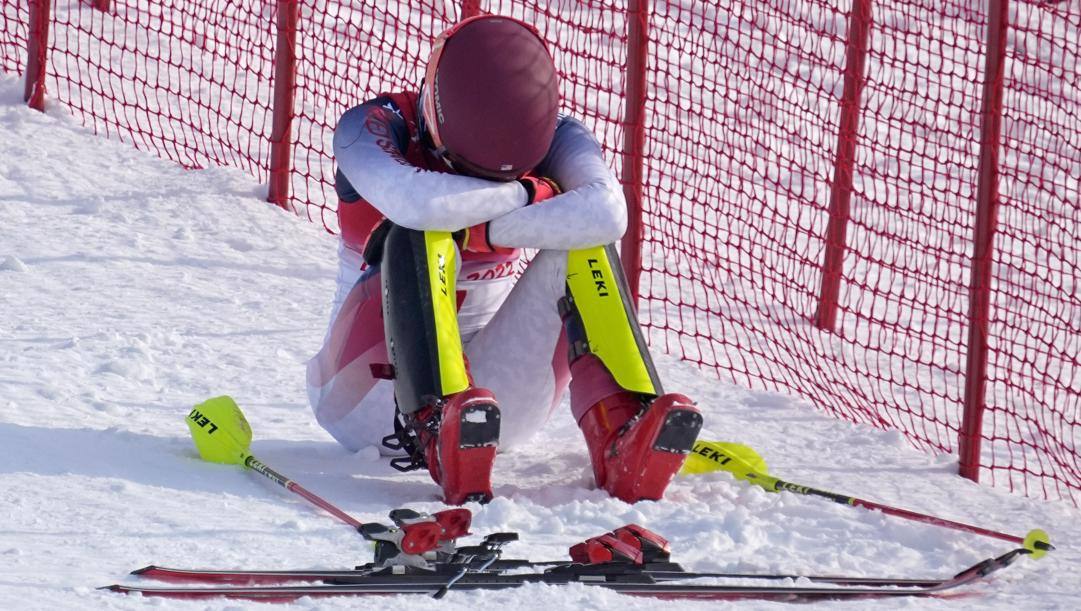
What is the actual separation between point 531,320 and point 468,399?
46 centimetres

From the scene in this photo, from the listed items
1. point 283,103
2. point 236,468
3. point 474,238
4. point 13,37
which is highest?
point 13,37

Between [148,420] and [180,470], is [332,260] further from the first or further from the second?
[180,470]

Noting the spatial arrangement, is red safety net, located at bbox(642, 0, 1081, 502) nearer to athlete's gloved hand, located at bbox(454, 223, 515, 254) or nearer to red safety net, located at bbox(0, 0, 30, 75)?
athlete's gloved hand, located at bbox(454, 223, 515, 254)

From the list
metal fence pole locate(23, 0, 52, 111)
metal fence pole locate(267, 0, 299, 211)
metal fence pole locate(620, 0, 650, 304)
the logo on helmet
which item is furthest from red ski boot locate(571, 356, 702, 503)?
metal fence pole locate(23, 0, 52, 111)

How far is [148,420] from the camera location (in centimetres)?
426

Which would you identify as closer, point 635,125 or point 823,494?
point 823,494

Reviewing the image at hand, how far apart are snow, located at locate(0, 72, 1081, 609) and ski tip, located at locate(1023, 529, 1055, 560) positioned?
3 cm

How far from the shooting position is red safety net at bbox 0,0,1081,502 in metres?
5.61

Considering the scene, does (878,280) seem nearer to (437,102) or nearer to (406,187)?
(437,102)

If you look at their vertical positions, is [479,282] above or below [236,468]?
above

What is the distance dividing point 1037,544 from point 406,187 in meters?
1.61

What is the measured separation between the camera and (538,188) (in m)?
3.87

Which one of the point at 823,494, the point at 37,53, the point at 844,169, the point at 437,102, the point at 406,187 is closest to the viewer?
the point at 406,187

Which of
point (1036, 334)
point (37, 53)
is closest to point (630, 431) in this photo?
point (1036, 334)
